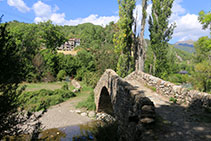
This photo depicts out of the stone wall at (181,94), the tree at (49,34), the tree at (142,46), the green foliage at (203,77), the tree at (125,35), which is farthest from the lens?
the tree at (49,34)

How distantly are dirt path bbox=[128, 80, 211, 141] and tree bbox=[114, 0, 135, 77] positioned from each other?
1175cm

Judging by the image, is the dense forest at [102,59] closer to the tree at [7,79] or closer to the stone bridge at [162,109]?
the tree at [7,79]

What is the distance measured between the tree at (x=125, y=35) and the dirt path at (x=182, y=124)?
38.5ft

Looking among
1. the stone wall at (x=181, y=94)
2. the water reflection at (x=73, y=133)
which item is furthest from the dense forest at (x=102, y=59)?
the stone wall at (x=181, y=94)

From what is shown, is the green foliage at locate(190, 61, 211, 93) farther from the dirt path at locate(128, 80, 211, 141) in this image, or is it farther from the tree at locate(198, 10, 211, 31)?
the dirt path at locate(128, 80, 211, 141)

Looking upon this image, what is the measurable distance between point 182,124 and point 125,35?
556 inches

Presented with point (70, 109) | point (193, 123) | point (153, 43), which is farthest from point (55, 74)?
point (193, 123)

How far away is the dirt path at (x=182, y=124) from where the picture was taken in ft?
11.3

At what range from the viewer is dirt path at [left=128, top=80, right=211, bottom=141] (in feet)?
11.3

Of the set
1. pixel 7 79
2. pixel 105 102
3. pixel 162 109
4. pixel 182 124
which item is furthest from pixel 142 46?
pixel 7 79

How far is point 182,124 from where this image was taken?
417cm

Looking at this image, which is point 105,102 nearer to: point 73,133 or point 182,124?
point 73,133

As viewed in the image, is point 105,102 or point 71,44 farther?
point 71,44

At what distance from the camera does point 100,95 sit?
1266 cm
